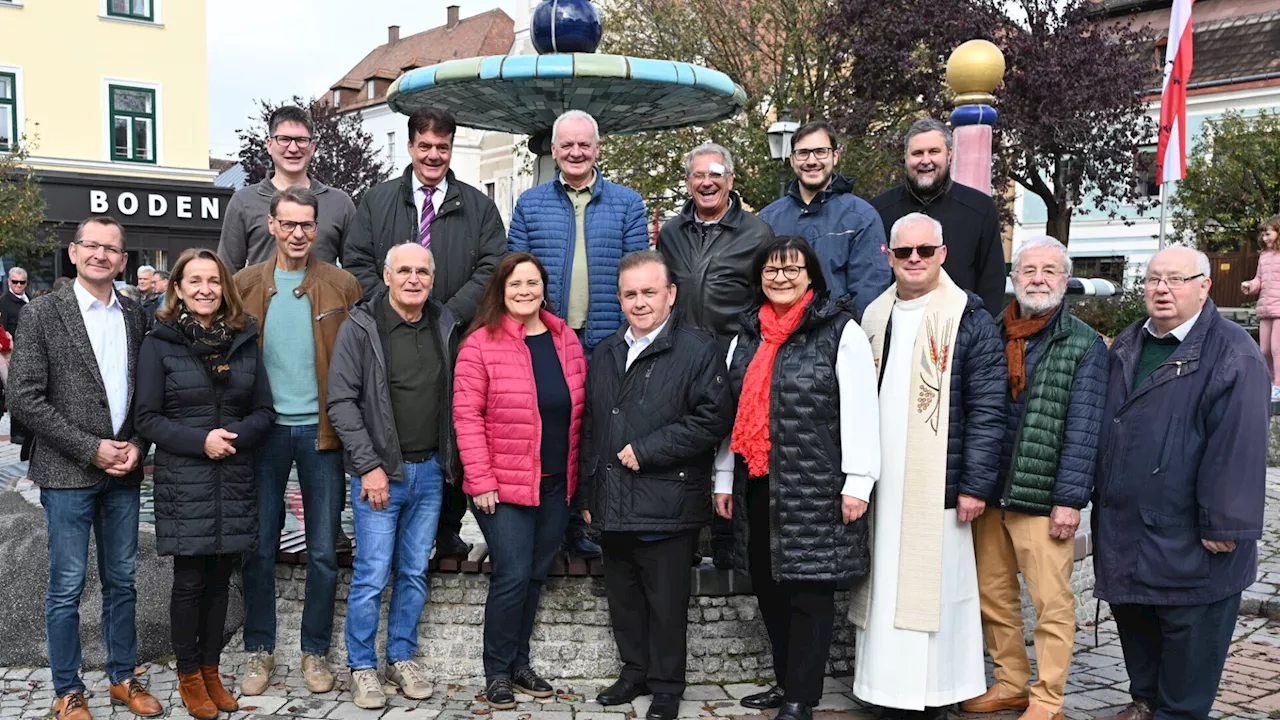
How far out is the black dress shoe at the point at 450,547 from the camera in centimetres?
525

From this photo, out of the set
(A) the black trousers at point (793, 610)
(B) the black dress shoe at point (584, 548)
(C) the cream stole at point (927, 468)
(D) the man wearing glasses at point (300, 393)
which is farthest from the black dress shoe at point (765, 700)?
(D) the man wearing glasses at point (300, 393)

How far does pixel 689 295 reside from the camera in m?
5.12

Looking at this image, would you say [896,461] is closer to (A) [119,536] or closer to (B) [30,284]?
(A) [119,536]

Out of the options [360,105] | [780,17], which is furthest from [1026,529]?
[360,105]

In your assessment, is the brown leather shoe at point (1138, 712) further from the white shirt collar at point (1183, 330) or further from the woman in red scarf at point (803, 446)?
the white shirt collar at point (1183, 330)

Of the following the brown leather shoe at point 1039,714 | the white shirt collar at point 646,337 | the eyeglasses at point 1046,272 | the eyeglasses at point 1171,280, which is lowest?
the brown leather shoe at point 1039,714

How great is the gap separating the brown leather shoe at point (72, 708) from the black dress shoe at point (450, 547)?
166 cm

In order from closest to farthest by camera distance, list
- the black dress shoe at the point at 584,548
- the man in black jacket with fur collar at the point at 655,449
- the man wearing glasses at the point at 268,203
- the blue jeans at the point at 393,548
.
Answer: the man in black jacket with fur collar at the point at 655,449 → the blue jeans at the point at 393,548 → the man wearing glasses at the point at 268,203 → the black dress shoe at the point at 584,548

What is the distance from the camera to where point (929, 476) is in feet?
14.7

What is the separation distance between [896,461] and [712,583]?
122 cm

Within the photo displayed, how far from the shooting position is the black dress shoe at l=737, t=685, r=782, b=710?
4879 millimetres

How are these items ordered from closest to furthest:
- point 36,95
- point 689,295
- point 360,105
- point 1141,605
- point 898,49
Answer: point 1141,605 → point 689,295 → point 898,49 → point 36,95 → point 360,105

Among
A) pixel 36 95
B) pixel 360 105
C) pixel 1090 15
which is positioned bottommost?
pixel 36 95

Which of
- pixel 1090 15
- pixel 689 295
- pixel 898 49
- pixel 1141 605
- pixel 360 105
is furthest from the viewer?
pixel 360 105
